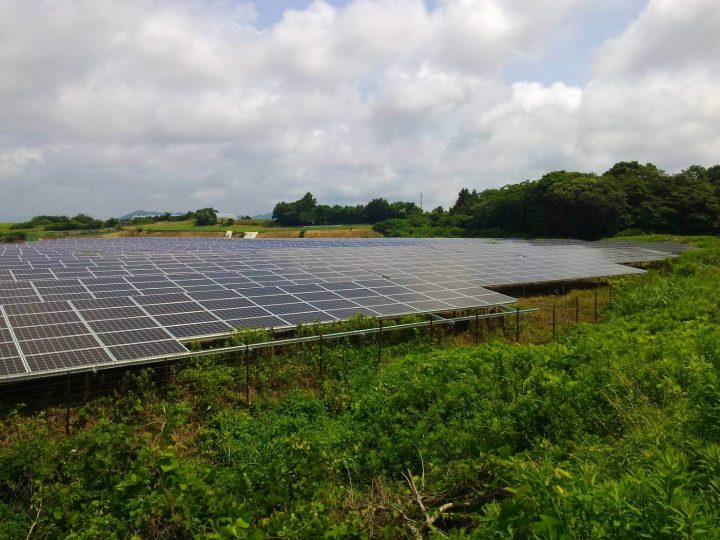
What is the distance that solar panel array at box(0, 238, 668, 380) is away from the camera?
1137 centimetres

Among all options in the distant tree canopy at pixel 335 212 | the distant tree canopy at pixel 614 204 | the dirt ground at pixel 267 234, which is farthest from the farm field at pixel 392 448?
the distant tree canopy at pixel 335 212

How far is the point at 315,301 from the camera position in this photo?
56.3ft

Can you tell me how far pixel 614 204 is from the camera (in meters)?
60.8

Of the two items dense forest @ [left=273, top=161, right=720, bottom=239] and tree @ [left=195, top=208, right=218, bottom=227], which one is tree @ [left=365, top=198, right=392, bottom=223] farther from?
tree @ [left=195, top=208, right=218, bottom=227]

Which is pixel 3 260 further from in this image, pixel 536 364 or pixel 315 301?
pixel 536 364

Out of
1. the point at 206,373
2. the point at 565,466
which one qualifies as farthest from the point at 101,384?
the point at 565,466

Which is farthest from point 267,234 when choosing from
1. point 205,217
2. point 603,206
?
point 603,206

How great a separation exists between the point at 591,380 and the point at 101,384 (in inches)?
445

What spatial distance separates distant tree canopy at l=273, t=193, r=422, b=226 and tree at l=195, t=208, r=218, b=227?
14551 millimetres

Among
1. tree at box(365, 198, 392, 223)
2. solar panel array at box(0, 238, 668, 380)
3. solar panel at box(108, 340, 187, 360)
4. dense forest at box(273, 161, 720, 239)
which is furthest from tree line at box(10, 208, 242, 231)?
solar panel at box(108, 340, 187, 360)

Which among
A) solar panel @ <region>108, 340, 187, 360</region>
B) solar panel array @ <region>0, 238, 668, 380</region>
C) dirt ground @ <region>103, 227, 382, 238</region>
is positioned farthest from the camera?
dirt ground @ <region>103, 227, 382, 238</region>

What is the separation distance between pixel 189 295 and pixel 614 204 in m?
60.6

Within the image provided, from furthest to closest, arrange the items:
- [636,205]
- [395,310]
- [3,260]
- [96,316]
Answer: [636,205], [3,260], [395,310], [96,316]

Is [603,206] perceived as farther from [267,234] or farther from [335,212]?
[335,212]
